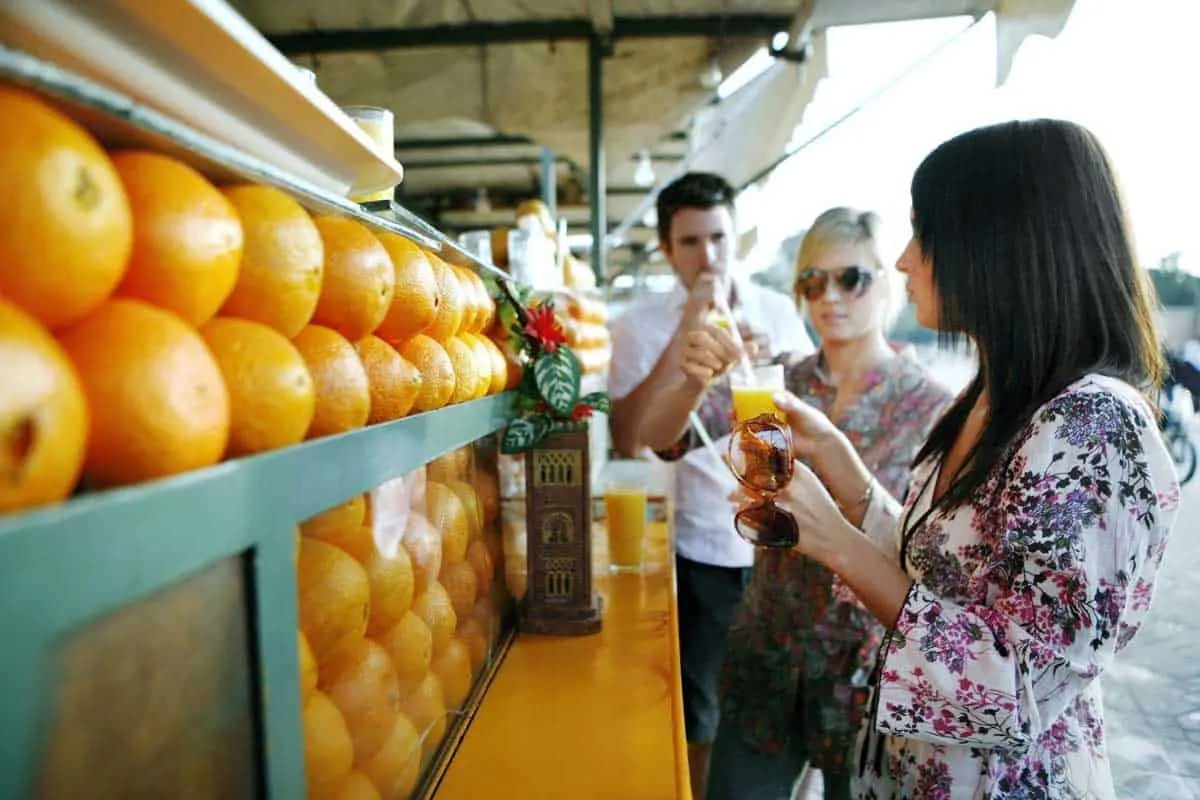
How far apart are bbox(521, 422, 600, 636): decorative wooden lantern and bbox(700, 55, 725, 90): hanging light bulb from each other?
279 centimetres

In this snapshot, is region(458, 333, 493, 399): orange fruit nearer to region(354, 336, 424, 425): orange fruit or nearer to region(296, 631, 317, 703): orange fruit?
region(354, 336, 424, 425): orange fruit

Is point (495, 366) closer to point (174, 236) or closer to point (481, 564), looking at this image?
point (481, 564)

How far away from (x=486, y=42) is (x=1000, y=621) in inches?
129

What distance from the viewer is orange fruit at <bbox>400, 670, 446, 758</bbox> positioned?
977 mm

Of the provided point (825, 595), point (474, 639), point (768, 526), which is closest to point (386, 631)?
point (474, 639)

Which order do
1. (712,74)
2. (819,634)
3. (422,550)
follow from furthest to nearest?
(712,74)
(819,634)
(422,550)

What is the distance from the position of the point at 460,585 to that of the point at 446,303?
462 mm

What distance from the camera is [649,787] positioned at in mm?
1010

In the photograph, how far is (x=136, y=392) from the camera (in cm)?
48

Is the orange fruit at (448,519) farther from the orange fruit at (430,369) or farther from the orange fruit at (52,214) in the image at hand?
the orange fruit at (52,214)

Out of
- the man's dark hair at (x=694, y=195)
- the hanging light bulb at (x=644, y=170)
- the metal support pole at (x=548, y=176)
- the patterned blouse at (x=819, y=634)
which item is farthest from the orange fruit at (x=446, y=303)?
the hanging light bulb at (x=644, y=170)

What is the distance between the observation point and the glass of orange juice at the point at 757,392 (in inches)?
61.7

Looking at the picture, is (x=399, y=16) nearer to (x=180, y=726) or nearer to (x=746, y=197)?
(x=746, y=197)

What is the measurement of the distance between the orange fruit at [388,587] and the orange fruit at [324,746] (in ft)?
0.36
